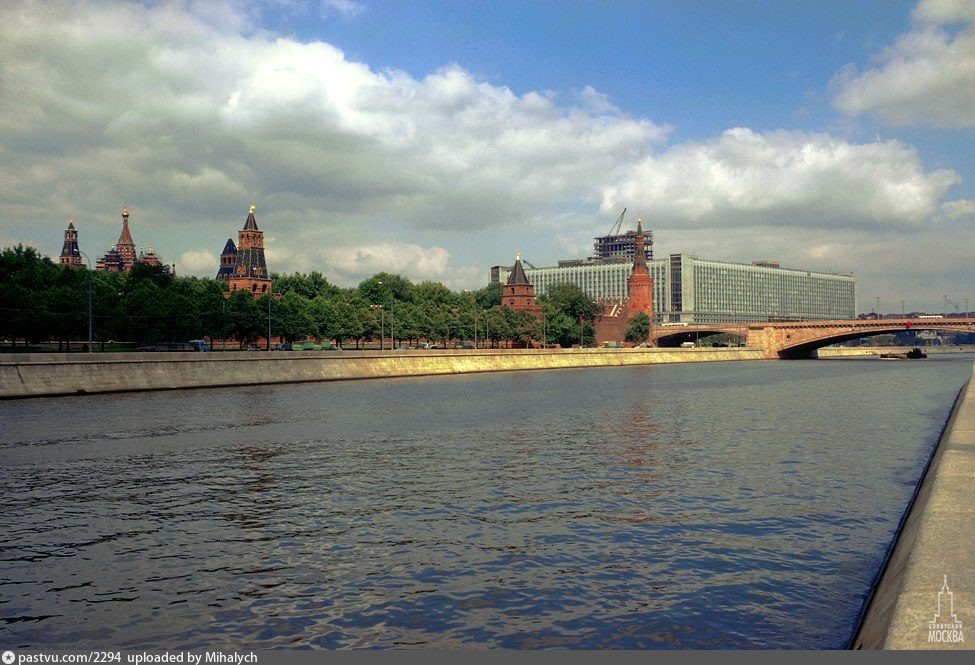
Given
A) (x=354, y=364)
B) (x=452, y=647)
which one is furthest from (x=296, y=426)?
(x=354, y=364)

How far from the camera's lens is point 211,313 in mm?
84062

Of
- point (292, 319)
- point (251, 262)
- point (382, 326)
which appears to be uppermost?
point (251, 262)

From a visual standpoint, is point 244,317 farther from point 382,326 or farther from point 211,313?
point 382,326

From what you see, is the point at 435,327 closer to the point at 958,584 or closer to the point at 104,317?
the point at 104,317

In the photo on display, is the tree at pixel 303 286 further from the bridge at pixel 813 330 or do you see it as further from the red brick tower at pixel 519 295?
the bridge at pixel 813 330

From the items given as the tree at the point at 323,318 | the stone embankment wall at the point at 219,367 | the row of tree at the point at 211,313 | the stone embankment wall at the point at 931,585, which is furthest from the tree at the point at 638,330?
the stone embankment wall at the point at 931,585

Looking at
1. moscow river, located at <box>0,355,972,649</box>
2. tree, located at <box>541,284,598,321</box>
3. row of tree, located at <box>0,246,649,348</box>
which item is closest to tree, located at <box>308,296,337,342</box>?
row of tree, located at <box>0,246,649,348</box>

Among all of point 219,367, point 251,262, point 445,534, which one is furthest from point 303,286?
point 445,534

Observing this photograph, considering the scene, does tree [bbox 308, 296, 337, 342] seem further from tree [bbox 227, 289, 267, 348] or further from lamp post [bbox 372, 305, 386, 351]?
tree [bbox 227, 289, 267, 348]

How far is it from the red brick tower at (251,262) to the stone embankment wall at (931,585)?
139989 millimetres

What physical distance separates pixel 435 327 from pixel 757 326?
70563 millimetres

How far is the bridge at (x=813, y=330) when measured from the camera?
13788 centimetres

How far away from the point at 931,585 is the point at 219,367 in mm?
59830

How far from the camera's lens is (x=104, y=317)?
231ft
